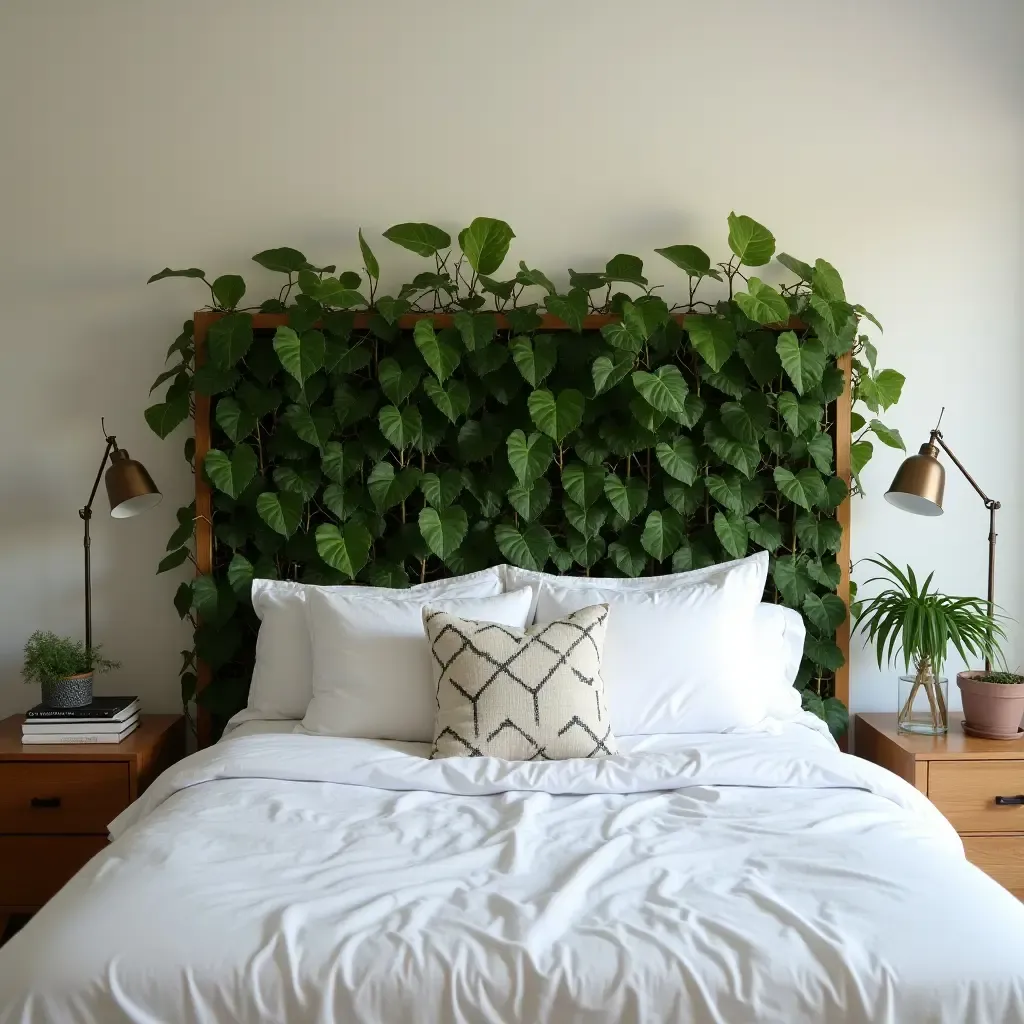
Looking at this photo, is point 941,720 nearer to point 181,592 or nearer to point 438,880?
point 438,880

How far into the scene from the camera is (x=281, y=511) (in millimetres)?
2893

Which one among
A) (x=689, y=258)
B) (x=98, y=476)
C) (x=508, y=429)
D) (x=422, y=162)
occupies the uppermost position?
(x=422, y=162)

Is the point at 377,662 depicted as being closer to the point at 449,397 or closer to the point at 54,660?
the point at 449,397

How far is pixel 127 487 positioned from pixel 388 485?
2.34 feet

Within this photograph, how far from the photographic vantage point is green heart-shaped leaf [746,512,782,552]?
2.95 metres

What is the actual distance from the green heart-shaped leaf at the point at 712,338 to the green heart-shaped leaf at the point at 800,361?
0.14 m

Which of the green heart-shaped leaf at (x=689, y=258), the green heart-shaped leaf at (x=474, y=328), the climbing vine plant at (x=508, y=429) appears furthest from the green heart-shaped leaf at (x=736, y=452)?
the green heart-shaped leaf at (x=474, y=328)

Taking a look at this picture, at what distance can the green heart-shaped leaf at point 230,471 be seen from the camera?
2873 mm

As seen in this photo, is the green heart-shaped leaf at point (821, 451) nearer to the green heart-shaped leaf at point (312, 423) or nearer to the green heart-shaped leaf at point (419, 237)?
the green heart-shaped leaf at point (419, 237)

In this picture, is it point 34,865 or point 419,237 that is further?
point 419,237

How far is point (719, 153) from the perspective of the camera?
3.09 m

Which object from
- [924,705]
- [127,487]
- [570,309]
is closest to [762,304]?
[570,309]

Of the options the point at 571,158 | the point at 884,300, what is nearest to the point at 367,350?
the point at 571,158

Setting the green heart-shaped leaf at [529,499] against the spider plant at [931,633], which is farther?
the green heart-shaped leaf at [529,499]
